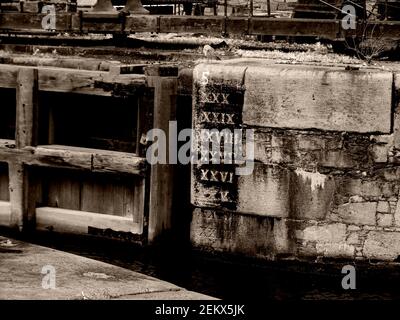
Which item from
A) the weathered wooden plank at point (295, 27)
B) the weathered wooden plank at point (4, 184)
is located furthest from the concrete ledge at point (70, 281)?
the weathered wooden plank at point (295, 27)

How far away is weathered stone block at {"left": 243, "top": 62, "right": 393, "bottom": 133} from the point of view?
35.1 feet

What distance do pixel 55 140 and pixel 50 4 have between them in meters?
5.73

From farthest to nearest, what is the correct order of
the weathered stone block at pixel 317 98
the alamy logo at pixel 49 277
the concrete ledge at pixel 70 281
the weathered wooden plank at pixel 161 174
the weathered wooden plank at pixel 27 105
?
the weathered wooden plank at pixel 27 105 < the weathered wooden plank at pixel 161 174 < the weathered stone block at pixel 317 98 < the alamy logo at pixel 49 277 < the concrete ledge at pixel 70 281

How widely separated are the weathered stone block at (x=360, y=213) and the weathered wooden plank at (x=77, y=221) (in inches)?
104

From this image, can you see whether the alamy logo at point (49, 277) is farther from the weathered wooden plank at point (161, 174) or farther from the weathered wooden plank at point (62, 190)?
the weathered wooden plank at point (62, 190)

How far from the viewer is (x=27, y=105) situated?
1237 centimetres

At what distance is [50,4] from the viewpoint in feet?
58.2

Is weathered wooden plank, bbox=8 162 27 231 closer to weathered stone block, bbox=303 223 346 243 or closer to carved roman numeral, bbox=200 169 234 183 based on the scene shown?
carved roman numeral, bbox=200 169 234 183

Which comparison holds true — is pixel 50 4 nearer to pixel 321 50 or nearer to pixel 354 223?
pixel 321 50

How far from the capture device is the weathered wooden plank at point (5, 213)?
1266 centimetres

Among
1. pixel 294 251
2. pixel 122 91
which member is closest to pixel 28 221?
pixel 122 91

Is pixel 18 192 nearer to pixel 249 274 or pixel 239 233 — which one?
pixel 239 233

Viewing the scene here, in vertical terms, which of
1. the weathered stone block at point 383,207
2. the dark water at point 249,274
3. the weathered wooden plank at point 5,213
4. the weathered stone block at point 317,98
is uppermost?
the weathered stone block at point 317,98

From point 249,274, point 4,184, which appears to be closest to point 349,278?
point 249,274
